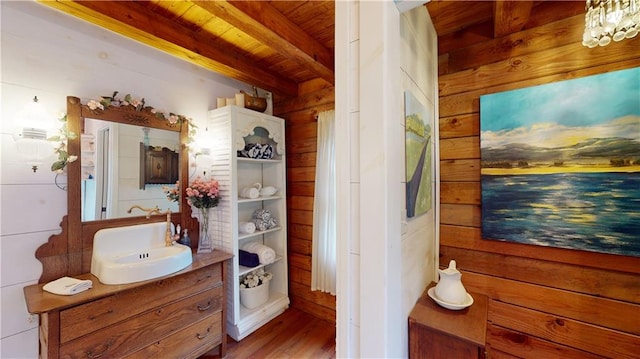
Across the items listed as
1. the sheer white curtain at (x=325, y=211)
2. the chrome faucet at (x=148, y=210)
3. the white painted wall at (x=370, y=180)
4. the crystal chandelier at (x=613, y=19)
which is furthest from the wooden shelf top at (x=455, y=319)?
the chrome faucet at (x=148, y=210)

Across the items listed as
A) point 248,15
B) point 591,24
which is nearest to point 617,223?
point 591,24

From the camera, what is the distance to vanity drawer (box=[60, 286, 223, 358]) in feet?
4.07

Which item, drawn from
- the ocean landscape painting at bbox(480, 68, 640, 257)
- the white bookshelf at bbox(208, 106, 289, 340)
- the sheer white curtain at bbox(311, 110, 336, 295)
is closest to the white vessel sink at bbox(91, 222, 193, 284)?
the white bookshelf at bbox(208, 106, 289, 340)

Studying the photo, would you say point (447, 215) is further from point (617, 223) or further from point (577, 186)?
point (617, 223)

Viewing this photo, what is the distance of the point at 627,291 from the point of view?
3.87 feet

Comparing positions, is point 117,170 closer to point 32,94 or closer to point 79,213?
point 79,213

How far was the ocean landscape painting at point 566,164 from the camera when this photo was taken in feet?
3.79

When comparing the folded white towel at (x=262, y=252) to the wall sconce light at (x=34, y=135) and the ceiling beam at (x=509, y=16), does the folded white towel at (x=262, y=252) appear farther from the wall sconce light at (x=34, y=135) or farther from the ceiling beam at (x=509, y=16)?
the ceiling beam at (x=509, y=16)

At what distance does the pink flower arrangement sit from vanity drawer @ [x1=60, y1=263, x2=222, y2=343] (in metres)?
0.51

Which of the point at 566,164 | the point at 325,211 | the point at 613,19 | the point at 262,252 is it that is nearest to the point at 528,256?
the point at 566,164

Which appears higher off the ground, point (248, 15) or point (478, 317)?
point (248, 15)

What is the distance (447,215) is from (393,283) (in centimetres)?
95

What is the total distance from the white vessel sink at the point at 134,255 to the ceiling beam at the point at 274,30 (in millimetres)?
1473

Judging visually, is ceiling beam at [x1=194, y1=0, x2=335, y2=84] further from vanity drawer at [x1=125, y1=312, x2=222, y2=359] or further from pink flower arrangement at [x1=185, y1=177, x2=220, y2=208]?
vanity drawer at [x1=125, y1=312, x2=222, y2=359]
